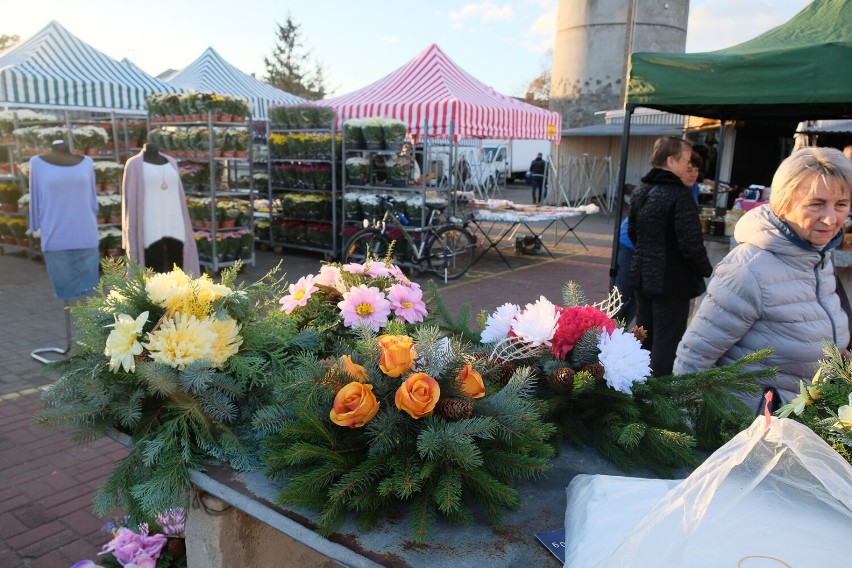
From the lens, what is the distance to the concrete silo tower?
925 inches

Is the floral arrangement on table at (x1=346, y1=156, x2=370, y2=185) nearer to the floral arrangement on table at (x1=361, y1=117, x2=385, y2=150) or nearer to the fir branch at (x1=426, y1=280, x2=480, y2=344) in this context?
the floral arrangement on table at (x1=361, y1=117, x2=385, y2=150)

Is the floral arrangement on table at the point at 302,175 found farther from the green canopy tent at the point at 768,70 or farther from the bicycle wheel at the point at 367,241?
the green canopy tent at the point at 768,70

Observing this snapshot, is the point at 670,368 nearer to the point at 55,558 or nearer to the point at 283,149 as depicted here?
the point at 55,558

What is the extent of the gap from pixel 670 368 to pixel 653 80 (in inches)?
74.7

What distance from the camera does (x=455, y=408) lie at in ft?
4.22

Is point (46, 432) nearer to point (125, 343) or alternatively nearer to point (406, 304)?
point (125, 343)

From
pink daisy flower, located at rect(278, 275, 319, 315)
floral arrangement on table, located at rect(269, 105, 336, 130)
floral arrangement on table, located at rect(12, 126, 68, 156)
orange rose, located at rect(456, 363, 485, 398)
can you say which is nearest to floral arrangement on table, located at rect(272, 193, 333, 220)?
floral arrangement on table, located at rect(269, 105, 336, 130)

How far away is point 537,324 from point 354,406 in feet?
1.92

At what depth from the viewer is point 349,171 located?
9.66 m

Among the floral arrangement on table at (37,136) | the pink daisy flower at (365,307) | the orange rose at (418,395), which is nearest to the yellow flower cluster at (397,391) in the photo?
the orange rose at (418,395)

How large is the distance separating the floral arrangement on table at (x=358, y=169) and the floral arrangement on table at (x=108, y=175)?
3.33 metres

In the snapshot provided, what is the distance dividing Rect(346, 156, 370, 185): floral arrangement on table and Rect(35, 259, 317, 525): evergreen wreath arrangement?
800cm

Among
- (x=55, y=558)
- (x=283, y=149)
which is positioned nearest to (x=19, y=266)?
(x=283, y=149)

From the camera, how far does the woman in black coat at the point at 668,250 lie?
12.3 feet
